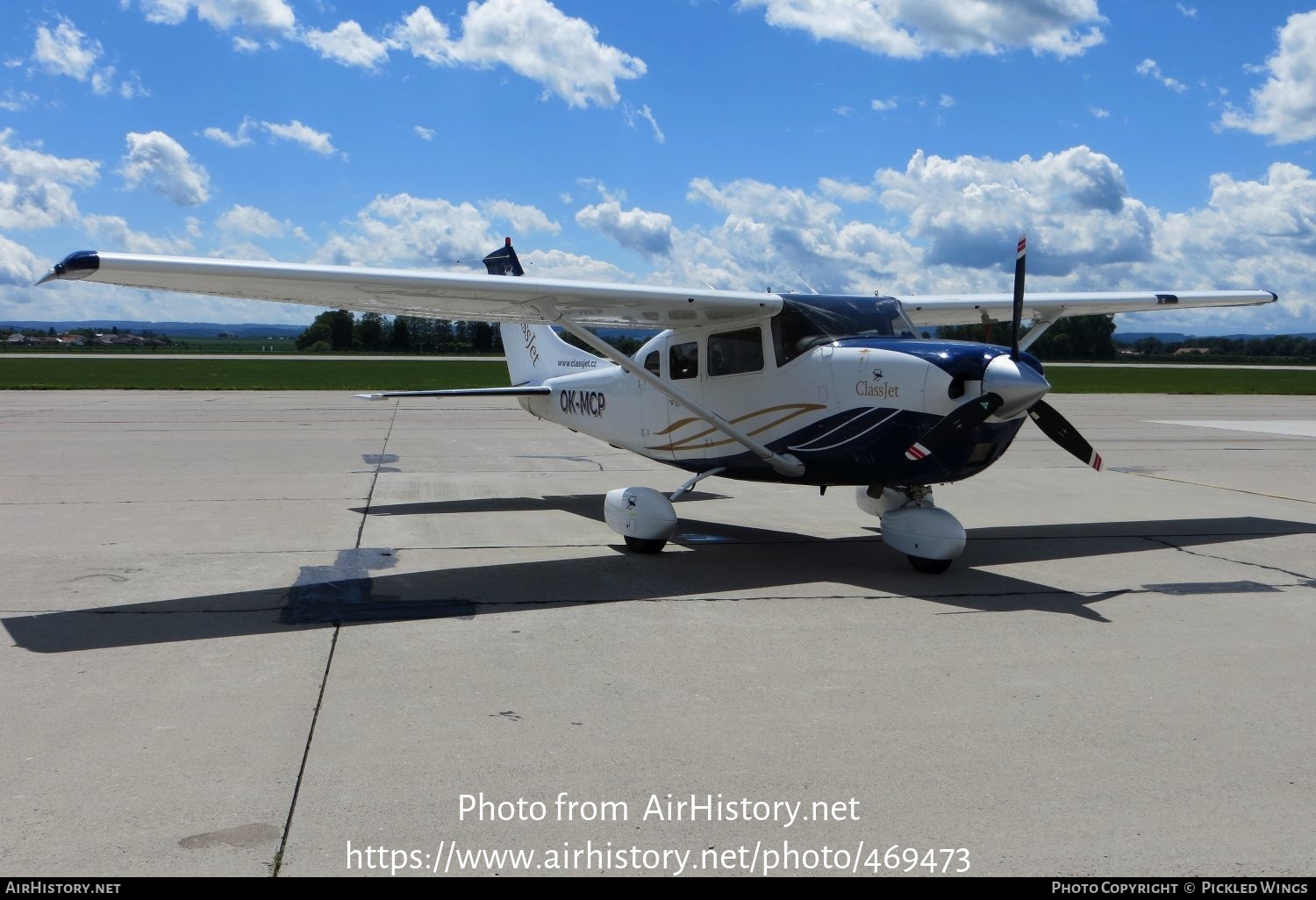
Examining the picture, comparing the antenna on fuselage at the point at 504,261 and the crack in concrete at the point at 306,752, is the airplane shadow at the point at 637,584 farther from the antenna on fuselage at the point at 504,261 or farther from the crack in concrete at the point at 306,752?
the antenna on fuselage at the point at 504,261

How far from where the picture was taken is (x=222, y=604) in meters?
7.43

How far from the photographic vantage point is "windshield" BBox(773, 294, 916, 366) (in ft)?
30.6

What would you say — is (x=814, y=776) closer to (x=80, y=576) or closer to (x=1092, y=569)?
(x=1092, y=569)

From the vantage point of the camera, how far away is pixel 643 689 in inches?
A: 224

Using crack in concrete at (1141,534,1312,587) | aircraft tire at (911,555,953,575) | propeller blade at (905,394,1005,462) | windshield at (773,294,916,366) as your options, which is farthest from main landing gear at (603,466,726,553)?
crack in concrete at (1141,534,1312,587)

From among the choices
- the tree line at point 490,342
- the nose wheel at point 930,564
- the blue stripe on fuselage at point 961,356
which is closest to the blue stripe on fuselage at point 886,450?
the blue stripe on fuselage at point 961,356

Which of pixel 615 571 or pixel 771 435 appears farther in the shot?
pixel 771 435

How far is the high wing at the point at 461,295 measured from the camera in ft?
23.8

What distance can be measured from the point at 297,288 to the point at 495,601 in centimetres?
290

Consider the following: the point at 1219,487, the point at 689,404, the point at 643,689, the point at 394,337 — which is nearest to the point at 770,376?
the point at 689,404

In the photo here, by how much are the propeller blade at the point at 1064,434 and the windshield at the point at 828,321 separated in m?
1.29

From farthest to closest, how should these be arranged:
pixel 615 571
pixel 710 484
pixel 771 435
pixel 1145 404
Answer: pixel 1145 404
pixel 710 484
pixel 771 435
pixel 615 571

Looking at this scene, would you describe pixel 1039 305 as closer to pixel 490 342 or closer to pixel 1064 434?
pixel 1064 434

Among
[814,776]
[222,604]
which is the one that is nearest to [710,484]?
[222,604]
